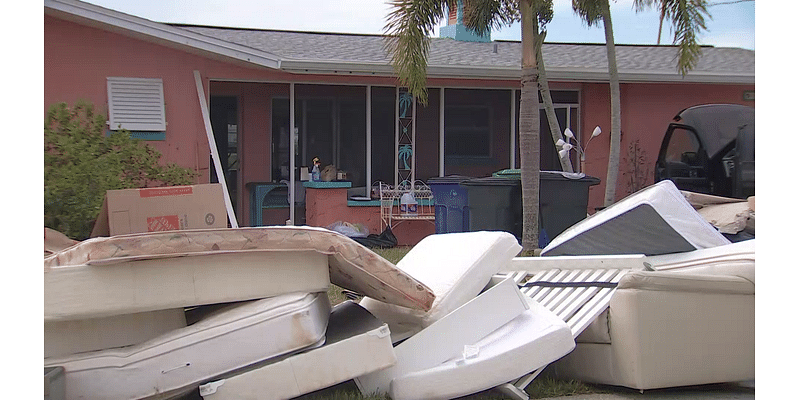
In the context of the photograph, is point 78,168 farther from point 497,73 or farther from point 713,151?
point 713,151

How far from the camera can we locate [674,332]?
410 centimetres

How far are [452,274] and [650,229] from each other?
1656 millimetres

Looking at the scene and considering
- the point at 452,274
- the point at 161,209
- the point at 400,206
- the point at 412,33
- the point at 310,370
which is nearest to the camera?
the point at 310,370

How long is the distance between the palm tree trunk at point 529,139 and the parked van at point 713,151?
2653mm

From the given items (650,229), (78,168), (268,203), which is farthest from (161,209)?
(268,203)

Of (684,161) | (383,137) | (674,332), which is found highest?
(383,137)

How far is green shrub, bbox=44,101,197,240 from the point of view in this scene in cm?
640

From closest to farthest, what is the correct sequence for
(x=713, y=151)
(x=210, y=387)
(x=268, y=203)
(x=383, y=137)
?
1. (x=210, y=387)
2. (x=713, y=151)
3. (x=268, y=203)
4. (x=383, y=137)

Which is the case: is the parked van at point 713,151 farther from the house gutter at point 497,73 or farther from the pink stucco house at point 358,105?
the pink stucco house at point 358,105

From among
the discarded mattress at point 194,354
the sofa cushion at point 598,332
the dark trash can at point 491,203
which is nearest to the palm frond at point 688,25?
the dark trash can at point 491,203

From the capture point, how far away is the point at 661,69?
43.3 feet
